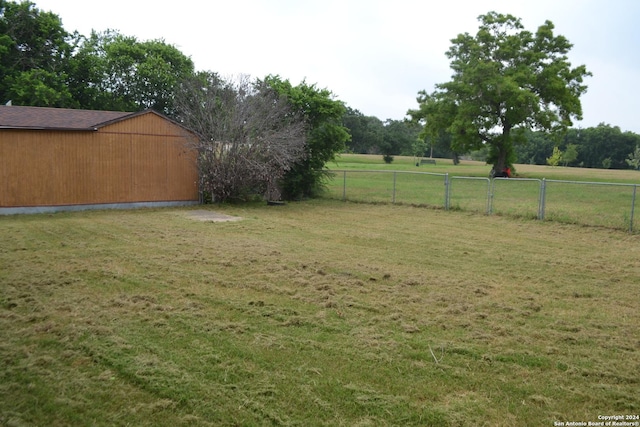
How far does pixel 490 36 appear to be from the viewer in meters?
40.4

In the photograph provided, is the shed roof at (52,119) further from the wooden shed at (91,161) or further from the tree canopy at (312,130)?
the tree canopy at (312,130)

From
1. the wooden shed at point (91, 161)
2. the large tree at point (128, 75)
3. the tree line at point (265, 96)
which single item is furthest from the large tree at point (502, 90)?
the wooden shed at point (91, 161)

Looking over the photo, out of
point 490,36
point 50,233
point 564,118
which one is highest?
point 490,36

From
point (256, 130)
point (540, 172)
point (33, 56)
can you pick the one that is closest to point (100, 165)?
point (256, 130)

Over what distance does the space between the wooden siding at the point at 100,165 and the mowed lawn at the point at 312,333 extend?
601 centimetres

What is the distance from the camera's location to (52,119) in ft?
53.9

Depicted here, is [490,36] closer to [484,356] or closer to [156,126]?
[156,126]

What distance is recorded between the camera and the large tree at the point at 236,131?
56.9ft

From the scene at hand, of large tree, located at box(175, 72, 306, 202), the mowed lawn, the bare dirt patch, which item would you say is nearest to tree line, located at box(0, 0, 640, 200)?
large tree, located at box(175, 72, 306, 202)

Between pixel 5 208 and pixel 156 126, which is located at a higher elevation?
pixel 156 126

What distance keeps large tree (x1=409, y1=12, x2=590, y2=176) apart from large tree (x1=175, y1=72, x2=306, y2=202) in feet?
74.9

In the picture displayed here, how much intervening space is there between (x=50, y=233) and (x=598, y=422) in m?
11.0

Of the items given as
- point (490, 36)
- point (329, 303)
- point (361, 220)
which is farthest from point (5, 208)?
point (490, 36)

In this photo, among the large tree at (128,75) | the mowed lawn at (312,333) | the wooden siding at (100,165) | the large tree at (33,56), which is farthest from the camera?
the large tree at (128,75)
